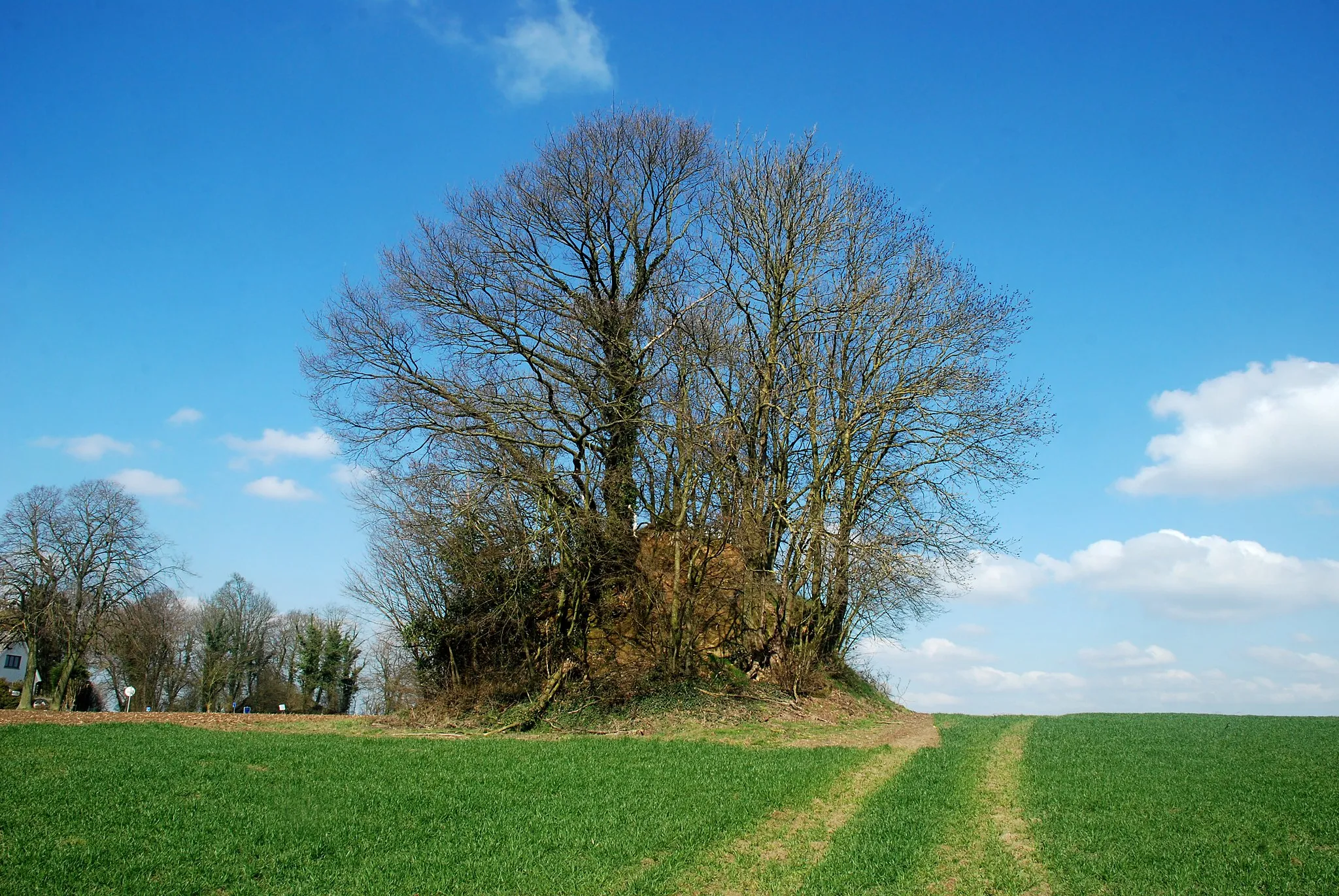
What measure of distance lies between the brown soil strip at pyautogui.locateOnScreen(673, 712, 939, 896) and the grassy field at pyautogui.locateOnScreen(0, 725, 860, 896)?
296 millimetres

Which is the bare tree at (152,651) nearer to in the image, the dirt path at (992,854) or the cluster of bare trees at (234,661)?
the cluster of bare trees at (234,661)

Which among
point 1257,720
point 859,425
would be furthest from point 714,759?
point 1257,720

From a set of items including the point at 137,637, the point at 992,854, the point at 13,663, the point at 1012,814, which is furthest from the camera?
the point at 13,663

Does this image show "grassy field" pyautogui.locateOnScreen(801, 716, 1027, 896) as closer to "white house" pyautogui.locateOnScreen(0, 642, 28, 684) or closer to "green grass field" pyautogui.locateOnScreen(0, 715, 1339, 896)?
"green grass field" pyautogui.locateOnScreen(0, 715, 1339, 896)

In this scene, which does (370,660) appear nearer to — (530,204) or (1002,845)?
(530,204)

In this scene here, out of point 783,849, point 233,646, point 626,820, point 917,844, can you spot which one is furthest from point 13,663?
point 917,844

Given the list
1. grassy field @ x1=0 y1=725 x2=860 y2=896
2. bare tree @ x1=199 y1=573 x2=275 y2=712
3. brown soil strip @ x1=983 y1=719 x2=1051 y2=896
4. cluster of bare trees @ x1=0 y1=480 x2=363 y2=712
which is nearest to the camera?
grassy field @ x1=0 y1=725 x2=860 y2=896

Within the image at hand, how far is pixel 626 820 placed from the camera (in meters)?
9.79

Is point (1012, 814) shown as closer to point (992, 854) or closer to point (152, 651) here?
point (992, 854)

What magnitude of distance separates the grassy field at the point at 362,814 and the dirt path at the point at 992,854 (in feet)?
7.41

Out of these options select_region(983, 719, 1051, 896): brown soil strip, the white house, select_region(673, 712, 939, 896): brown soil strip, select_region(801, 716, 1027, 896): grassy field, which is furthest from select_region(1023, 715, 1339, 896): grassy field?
the white house

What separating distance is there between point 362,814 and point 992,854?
275 inches

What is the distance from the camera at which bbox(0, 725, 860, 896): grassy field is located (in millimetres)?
7734

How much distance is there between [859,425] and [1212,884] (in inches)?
613
